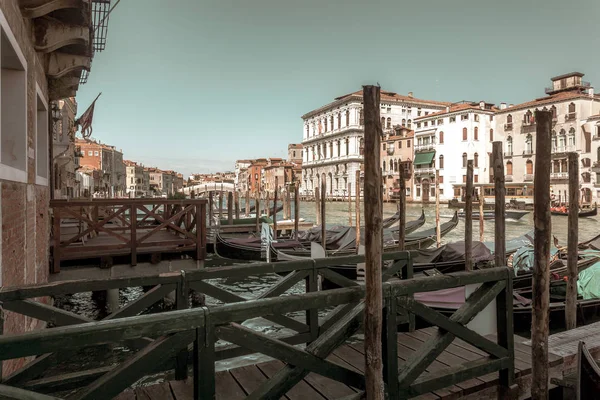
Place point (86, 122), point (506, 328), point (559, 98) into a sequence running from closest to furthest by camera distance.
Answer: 1. point (506, 328)
2. point (86, 122)
3. point (559, 98)

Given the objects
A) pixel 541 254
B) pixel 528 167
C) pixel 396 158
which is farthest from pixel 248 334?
pixel 396 158

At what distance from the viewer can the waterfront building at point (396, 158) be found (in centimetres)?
3966

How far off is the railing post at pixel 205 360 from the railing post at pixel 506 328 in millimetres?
1717

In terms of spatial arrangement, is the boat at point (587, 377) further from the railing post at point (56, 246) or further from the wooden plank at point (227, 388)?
the railing post at point (56, 246)

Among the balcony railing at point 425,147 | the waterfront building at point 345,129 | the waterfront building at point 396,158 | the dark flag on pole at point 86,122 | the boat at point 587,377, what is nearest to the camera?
the boat at point 587,377

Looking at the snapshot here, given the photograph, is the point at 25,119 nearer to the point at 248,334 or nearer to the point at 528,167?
the point at 248,334

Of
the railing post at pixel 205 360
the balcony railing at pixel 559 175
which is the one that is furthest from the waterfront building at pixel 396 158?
the railing post at pixel 205 360

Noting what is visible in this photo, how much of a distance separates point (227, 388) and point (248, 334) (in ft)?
2.39

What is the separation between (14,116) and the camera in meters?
3.16

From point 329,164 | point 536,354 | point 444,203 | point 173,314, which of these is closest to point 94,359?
point 173,314

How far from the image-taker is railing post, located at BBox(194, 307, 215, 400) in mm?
1592

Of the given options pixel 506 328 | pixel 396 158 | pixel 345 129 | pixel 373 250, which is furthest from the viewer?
pixel 345 129

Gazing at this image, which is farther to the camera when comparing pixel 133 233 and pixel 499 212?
pixel 499 212

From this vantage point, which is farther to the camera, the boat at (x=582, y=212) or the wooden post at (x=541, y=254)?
the boat at (x=582, y=212)
